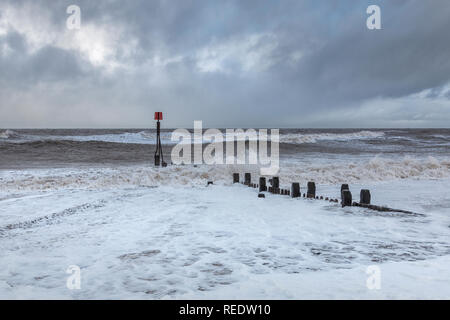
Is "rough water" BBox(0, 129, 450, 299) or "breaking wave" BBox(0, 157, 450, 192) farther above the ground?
"breaking wave" BBox(0, 157, 450, 192)

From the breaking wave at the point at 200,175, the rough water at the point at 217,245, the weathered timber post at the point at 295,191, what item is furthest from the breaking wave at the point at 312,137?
the rough water at the point at 217,245

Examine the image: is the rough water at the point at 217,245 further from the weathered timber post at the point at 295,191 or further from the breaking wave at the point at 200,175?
the breaking wave at the point at 200,175

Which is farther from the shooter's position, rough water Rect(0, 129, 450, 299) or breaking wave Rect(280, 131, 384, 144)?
breaking wave Rect(280, 131, 384, 144)

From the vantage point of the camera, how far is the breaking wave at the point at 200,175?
12469 mm

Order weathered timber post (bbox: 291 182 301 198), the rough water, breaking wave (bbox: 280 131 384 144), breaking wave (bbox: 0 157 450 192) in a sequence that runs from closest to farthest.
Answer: the rough water → weathered timber post (bbox: 291 182 301 198) → breaking wave (bbox: 0 157 450 192) → breaking wave (bbox: 280 131 384 144)

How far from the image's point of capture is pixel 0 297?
354cm

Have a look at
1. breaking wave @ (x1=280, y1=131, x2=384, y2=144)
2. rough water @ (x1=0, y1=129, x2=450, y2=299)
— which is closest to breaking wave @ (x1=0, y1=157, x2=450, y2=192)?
rough water @ (x1=0, y1=129, x2=450, y2=299)

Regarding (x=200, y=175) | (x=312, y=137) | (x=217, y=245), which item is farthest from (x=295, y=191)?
(x=312, y=137)

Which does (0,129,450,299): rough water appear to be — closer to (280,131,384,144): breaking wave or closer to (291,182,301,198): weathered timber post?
(291,182,301,198): weathered timber post

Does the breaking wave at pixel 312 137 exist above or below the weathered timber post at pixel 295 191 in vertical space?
above

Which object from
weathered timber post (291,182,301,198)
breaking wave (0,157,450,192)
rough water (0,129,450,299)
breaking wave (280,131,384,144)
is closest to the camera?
rough water (0,129,450,299)

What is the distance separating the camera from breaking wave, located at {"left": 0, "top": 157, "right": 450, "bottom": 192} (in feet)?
40.9

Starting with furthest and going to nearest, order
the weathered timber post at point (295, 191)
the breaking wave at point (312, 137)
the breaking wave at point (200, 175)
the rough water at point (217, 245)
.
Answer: the breaking wave at point (312, 137) < the breaking wave at point (200, 175) < the weathered timber post at point (295, 191) < the rough water at point (217, 245)

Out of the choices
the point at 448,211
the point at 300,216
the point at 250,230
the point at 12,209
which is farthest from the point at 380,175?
the point at 12,209
